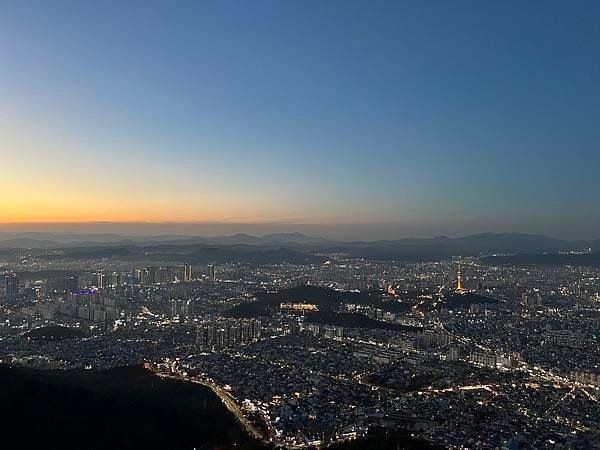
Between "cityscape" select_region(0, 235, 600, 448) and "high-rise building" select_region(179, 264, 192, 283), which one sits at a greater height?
"high-rise building" select_region(179, 264, 192, 283)

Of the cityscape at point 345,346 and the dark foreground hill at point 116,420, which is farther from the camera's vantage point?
the cityscape at point 345,346

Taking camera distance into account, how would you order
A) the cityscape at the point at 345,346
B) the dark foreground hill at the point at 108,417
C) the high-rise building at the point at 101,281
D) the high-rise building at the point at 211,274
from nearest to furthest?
the dark foreground hill at the point at 108,417
the cityscape at the point at 345,346
the high-rise building at the point at 101,281
the high-rise building at the point at 211,274

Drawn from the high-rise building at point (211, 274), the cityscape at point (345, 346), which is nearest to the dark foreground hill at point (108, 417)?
the cityscape at point (345, 346)

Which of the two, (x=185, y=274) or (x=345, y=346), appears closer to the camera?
(x=345, y=346)

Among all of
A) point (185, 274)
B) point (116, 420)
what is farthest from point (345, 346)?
point (185, 274)

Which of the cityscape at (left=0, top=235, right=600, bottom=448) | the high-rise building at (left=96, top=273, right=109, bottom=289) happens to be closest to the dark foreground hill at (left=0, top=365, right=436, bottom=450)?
the cityscape at (left=0, top=235, right=600, bottom=448)

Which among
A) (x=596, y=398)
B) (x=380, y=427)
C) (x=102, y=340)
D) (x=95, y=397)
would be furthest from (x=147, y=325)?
(x=596, y=398)

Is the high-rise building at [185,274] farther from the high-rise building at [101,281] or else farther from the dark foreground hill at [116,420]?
the dark foreground hill at [116,420]

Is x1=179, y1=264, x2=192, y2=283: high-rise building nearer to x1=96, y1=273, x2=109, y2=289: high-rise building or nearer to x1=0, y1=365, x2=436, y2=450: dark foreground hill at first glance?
x1=96, y1=273, x2=109, y2=289: high-rise building

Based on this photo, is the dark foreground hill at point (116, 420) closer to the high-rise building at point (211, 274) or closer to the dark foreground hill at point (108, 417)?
the dark foreground hill at point (108, 417)

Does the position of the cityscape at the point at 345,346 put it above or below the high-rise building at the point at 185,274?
below

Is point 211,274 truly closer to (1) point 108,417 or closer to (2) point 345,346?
(2) point 345,346

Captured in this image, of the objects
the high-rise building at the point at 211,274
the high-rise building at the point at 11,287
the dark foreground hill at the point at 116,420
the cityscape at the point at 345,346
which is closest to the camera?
the dark foreground hill at the point at 116,420

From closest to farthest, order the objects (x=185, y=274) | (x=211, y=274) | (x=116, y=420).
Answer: (x=116, y=420) < (x=185, y=274) < (x=211, y=274)
